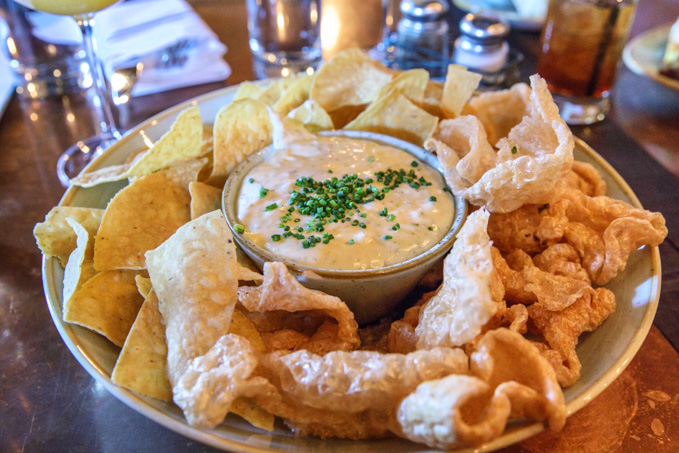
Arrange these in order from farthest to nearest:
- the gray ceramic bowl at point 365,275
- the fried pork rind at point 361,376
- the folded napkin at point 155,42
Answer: the folded napkin at point 155,42
the gray ceramic bowl at point 365,275
the fried pork rind at point 361,376

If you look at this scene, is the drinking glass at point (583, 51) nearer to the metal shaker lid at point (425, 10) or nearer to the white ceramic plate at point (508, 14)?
the metal shaker lid at point (425, 10)

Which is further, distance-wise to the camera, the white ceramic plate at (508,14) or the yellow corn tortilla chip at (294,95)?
the white ceramic plate at (508,14)

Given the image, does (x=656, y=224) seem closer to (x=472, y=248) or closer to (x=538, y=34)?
(x=472, y=248)

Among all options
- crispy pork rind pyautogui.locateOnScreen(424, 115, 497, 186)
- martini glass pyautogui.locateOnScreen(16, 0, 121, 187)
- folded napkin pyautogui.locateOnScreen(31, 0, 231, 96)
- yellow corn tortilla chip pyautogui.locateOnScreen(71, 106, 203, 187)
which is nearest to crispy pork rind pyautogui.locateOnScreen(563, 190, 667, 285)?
crispy pork rind pyautogui.locateOnScreen(424, 115, 497, 186)

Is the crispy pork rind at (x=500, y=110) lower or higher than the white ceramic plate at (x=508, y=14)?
higher

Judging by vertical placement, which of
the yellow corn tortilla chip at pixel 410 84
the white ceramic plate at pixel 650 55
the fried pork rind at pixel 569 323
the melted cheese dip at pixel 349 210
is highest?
the yellow corn tortilla chip at pixel 410 84

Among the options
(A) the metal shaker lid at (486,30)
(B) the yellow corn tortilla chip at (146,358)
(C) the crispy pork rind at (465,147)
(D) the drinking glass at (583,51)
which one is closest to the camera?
(B) the yellow corn tortilla chip at (146,358)

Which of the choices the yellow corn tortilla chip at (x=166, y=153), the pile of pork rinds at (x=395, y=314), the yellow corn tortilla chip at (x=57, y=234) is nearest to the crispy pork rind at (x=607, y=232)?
the pile of pork rinds at (x=395, y=314)
